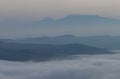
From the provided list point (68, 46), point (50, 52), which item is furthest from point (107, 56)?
point (50, 52)

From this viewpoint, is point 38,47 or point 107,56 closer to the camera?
point 107,56

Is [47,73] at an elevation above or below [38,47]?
below

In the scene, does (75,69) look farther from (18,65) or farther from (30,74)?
(18,65)

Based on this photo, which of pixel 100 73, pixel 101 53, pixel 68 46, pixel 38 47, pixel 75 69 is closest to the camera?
pixel 101 53

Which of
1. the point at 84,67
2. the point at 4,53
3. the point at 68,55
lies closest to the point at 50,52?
the point at 68,55

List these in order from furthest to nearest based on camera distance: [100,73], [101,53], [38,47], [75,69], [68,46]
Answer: [75,69] < [100,73] < [38,47] < [68,46] < [101,53]

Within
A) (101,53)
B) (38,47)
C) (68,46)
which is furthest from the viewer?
(38,47)

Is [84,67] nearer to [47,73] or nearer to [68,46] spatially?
[47,73]
